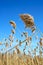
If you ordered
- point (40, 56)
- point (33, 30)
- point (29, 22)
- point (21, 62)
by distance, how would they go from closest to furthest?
point (29, 22) < point (33, 30) < point (40, 56) < point (21, 62)

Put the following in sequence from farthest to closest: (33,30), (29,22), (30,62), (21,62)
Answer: (21,62) → (30,62) → (33,30) → (29,22)

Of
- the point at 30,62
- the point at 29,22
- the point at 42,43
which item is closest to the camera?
the point at 29,22

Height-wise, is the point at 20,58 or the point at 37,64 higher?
the point at 20,58

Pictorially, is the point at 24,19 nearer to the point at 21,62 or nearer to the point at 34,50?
the point at 34,50

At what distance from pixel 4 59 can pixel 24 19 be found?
1638 millimetres

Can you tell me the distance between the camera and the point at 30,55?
436 cm

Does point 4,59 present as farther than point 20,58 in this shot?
No

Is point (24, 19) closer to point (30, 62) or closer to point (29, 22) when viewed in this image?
point (29, 22)

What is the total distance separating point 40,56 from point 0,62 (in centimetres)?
105

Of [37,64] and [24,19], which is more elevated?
[24,19]

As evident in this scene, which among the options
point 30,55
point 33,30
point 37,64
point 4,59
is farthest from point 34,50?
point 33,30

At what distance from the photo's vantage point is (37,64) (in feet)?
13.1

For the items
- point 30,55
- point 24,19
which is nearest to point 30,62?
point 30,55

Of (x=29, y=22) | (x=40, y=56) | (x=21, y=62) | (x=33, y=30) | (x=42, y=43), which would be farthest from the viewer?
(x=21, y=62)
